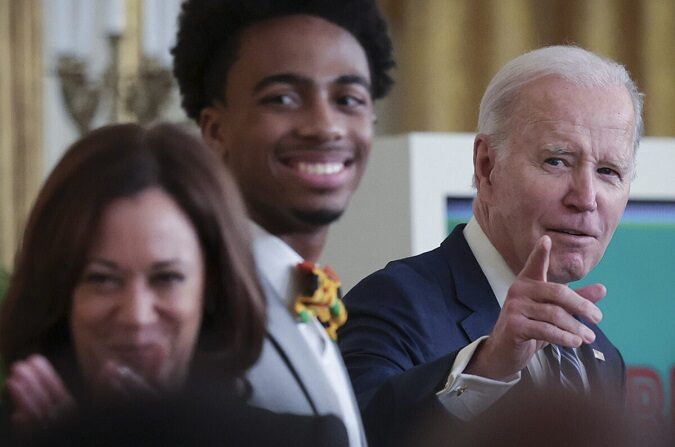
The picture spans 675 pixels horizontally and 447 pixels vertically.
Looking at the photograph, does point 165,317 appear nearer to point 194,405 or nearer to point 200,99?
point 194,405

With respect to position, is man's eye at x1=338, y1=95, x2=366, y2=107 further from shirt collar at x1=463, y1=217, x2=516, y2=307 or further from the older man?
shirt collar at x1=463, y1=217, x2=516, y2=307

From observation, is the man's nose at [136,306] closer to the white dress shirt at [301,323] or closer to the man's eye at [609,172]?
the white dress shirt at [301,323]

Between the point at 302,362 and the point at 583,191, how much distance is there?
0.60 meters

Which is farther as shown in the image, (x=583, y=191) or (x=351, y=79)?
(x=583, y=191)

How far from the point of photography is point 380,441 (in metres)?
0.90

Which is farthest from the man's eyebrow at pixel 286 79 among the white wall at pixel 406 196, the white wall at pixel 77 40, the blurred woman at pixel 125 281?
the white wall at pixel 77 40

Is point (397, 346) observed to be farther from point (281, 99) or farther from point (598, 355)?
point (281, 99)

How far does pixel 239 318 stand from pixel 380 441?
0.28 metres

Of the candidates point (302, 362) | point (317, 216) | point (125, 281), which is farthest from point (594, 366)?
point (125, 281)

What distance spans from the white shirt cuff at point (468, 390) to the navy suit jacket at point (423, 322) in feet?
0.06

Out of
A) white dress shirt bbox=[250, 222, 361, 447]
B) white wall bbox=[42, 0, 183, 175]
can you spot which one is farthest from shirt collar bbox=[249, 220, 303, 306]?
white wall bbox=[42, 0, 183, 175]

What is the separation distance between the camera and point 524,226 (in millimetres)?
1296

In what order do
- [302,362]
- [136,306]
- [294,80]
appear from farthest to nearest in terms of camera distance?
[294,80], [302,362], [136,306]

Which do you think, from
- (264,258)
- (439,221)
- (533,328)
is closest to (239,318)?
(264,258)
